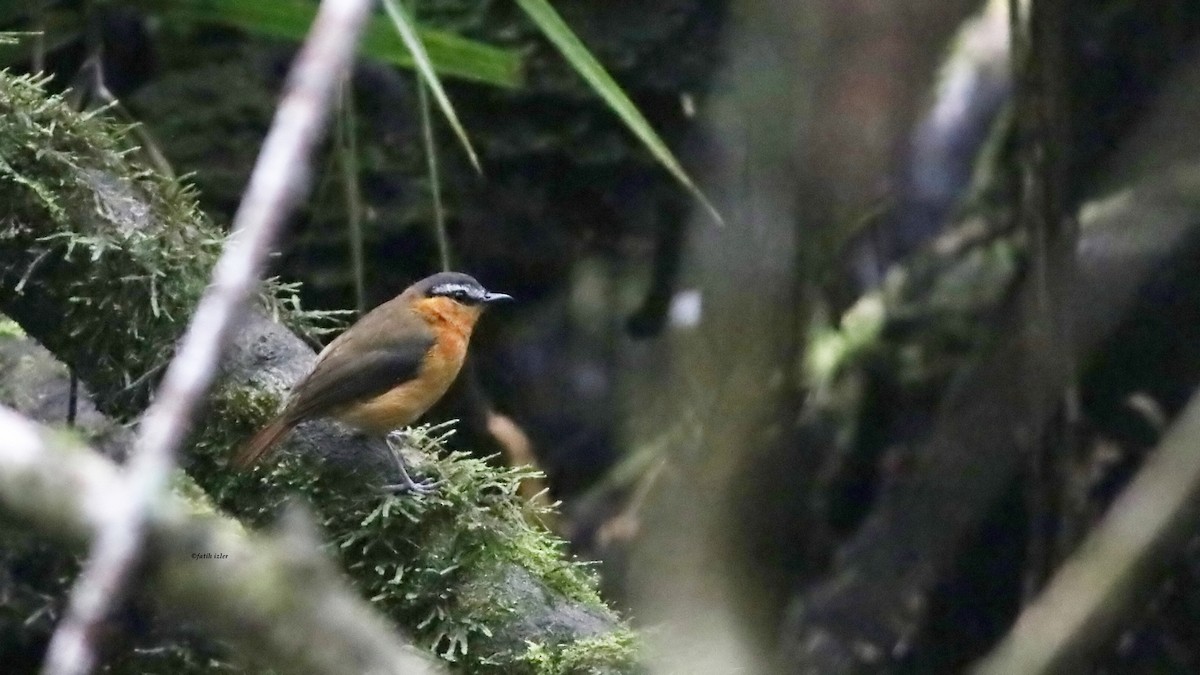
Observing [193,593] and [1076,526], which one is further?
[1076,526]

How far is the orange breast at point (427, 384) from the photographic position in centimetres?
312

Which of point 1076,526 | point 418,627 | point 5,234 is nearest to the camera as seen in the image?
point 418,627

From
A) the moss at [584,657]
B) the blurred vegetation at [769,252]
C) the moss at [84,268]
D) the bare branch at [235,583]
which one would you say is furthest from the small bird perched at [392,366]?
the bare branch at [235,583]

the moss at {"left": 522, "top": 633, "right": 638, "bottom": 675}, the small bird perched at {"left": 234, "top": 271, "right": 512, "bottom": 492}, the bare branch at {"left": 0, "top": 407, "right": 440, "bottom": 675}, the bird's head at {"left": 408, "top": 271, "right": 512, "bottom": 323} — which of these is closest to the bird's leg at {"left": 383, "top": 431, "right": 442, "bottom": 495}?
the small bird perched at {"left": 234, "top": 271, "right": 512, "bottom": 492}

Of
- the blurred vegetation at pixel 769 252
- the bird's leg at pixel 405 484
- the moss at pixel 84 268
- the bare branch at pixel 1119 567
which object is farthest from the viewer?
the blurred vegetation at pixel 769 252

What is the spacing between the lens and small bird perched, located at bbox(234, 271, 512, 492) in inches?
111

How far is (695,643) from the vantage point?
8.26 feet

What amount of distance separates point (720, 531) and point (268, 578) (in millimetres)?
2018

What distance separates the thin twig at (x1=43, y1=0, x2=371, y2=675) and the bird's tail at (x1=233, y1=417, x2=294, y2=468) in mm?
1767

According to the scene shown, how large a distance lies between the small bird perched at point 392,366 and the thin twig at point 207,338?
1.80 meters

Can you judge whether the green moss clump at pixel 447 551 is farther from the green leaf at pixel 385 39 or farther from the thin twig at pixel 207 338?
the thin twig at pixel 207 338

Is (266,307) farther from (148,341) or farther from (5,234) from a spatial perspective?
(5,234)

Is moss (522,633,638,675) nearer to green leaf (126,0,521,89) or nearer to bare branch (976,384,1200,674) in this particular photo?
bare branch (976,384,1200,674)

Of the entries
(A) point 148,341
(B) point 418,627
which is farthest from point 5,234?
(B) point 418,627
